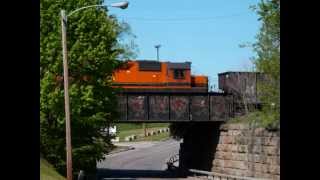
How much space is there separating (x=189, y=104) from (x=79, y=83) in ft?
83.4

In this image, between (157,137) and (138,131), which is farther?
(138,131)

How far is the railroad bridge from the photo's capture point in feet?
209

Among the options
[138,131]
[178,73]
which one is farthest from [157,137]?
[178,73]

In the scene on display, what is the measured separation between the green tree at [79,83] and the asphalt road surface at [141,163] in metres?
24.9

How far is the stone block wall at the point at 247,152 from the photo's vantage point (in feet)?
193

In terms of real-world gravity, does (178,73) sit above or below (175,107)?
above

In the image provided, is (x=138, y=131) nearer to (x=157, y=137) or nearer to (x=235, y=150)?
(x=157, y=137)

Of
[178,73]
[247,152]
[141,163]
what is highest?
[178,73]

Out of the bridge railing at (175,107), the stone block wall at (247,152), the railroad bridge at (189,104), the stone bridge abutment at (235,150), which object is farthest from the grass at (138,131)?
the bridge railing at (175,107)

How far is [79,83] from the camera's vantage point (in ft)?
133

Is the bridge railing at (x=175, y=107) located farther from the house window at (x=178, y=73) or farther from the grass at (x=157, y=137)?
the grass at (x=157, y=137)

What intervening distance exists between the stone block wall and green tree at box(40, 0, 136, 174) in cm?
2142

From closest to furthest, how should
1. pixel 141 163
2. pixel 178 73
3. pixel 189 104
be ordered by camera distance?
pixel 189 104 → pixel 178 73 → pixel 141 163
